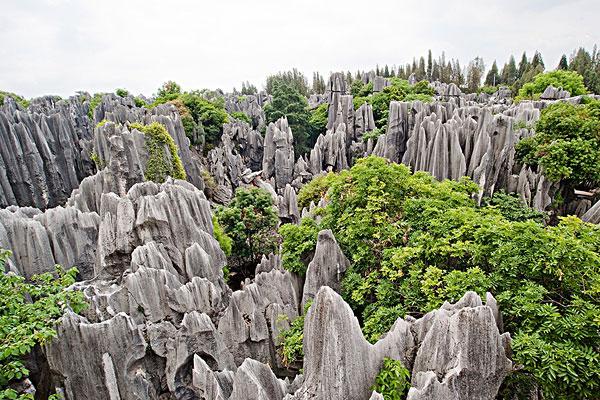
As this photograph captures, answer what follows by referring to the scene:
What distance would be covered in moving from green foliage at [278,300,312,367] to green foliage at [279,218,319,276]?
63.9 inches

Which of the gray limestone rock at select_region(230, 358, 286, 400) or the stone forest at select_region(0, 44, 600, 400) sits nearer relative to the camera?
the stone forest at select_region(0, 44, 600, 400)

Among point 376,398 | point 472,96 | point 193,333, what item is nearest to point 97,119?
point 193,333

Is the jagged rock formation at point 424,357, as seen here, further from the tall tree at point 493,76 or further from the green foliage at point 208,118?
the tall tree at point 493,76

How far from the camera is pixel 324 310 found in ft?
18.1

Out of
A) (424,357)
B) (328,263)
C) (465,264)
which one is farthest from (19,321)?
(465,264)

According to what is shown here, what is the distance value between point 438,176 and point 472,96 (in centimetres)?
3802

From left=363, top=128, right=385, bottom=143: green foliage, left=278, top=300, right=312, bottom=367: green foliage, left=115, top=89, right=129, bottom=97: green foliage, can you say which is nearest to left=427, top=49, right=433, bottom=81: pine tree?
left=363, top=128, right=385, bottom=143: green foliage

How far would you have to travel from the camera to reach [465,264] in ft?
29.2

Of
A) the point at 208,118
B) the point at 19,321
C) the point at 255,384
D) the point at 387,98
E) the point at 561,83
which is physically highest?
the point at 561,83

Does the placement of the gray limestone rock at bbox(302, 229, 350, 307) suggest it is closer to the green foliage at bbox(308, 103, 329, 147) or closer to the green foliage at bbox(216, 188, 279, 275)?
the green foliage at bbox(216, 188, 279, 275)

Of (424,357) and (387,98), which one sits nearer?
(424,357)

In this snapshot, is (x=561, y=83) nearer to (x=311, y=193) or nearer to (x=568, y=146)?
(x=568, y=146)

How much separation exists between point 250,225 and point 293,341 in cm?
879

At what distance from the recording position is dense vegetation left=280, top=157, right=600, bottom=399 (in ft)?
19.2
